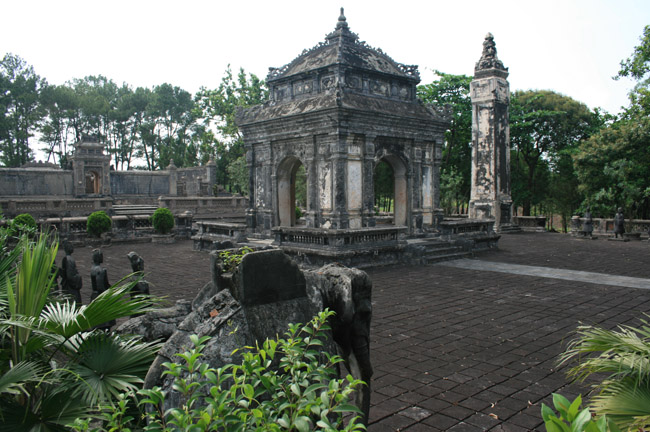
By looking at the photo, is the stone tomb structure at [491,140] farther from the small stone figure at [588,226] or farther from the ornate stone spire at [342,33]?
the ornate stone spire at [342,33]

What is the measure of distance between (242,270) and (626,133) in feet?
84.3

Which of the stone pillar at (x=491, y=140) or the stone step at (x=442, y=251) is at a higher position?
the stone pillar at (x=491, y=140)

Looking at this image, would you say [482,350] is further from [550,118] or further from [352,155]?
[550,118]

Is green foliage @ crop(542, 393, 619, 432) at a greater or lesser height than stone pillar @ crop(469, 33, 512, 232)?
lesser

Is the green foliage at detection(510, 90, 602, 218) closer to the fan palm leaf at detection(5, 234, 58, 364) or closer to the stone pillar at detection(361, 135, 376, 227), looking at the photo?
the stone pillar at detection(361, 135, 376, 227)

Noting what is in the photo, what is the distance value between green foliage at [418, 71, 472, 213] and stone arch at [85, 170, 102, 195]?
2566 cm

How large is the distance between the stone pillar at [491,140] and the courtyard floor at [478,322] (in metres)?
7.39

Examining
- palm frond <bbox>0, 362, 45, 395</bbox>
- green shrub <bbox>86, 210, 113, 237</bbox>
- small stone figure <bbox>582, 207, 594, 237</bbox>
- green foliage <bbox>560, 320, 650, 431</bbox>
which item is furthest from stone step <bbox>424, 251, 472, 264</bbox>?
green shrub <bbox>86, 210, 113, 237</bbox>

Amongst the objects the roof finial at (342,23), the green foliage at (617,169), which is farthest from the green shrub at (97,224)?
the green foliage at (617,169)

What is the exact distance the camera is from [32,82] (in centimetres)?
4600

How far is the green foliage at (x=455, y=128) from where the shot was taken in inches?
1166

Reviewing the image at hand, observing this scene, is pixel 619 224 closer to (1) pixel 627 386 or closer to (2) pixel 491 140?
(2) pixel 491 140

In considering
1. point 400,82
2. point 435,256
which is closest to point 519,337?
point 435,256

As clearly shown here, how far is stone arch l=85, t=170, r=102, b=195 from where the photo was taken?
37.2 meters
